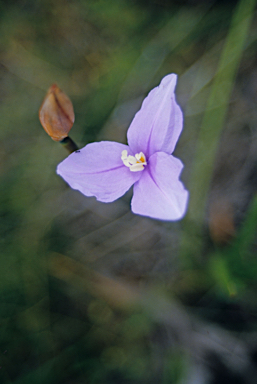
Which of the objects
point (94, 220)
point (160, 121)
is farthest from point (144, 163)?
point (94, 220)

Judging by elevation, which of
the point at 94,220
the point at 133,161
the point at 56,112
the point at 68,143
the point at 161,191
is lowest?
the point at 94,220

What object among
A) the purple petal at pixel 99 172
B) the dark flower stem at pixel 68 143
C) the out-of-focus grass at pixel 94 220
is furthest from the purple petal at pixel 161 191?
the out-of-focus grass at pixel 94 220

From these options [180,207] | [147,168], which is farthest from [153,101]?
[180,207]

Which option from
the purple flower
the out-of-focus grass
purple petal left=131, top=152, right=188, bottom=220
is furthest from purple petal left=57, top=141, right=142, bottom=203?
the out-of-focus grass

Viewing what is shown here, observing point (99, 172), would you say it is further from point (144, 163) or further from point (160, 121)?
point (160, 121)

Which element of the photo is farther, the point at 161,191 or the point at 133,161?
the point at 133,161

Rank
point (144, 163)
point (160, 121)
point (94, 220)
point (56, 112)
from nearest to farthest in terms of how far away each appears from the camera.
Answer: point (56, 112) → point (160, 121) → point (144, 163) → point (94, 220)

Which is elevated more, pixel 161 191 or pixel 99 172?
pixel 99 172

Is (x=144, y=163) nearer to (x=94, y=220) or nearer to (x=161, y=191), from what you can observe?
(x=161, y=191)

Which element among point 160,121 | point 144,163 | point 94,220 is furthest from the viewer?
point 94,220
